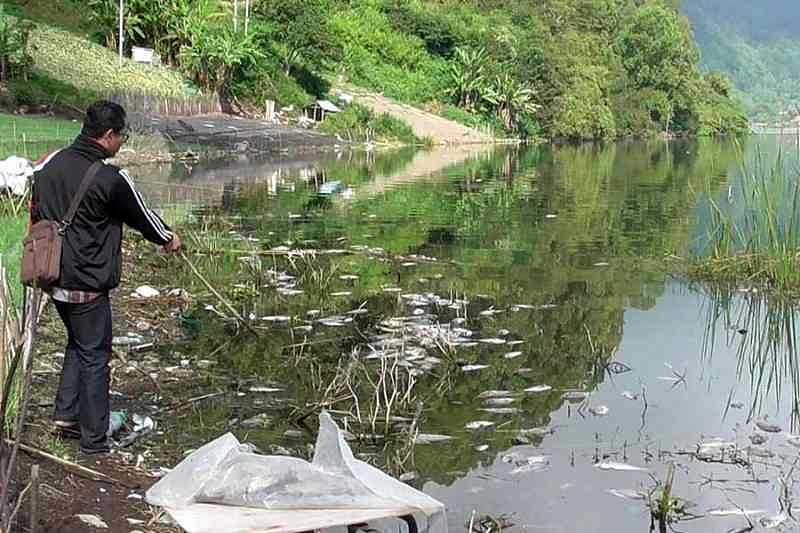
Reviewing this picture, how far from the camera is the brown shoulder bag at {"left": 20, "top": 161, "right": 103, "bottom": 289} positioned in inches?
204

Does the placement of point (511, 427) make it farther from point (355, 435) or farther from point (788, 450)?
point (788, 450)

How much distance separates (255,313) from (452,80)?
5627cm

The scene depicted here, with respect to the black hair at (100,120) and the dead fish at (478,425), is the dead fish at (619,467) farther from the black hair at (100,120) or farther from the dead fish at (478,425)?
the black hair at (100,120)

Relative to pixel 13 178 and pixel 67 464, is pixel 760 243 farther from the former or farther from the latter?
pixel 67 464

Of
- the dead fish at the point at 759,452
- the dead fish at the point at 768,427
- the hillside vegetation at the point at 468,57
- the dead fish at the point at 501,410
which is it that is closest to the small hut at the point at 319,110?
the hillside vegetation at the point at 468,57

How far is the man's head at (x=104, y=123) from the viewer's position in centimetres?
529

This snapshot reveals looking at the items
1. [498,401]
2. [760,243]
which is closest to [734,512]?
[498,401]

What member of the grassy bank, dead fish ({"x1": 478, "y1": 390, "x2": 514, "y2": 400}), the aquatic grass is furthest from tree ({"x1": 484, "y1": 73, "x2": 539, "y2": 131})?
dead fish ({"x1": 478, "y1": 390, "x2": 514, "y2": 400})

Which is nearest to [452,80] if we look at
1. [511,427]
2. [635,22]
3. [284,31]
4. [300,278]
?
[284,31]

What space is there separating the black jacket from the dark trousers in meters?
0.16

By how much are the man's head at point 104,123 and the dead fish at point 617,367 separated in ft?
16.2

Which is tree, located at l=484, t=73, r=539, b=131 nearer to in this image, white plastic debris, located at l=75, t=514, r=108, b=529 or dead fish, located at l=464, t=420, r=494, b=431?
dead fish, located at l=464, t=420, r=494, b=431

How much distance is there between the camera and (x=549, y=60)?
7056 centimetres

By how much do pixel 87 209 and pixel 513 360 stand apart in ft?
14.8
